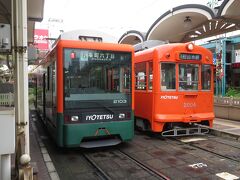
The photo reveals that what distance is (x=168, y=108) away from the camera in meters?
8.73

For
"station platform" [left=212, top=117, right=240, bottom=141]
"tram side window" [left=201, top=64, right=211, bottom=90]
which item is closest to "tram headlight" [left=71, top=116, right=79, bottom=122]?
"tram side window" [left=201, top=64, right=211, bottom=90]

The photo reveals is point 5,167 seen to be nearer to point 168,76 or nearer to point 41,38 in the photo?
point 168,76

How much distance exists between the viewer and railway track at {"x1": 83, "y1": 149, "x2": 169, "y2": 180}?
222 inches

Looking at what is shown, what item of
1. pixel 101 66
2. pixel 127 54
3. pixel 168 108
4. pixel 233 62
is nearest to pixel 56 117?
pixel 101 66

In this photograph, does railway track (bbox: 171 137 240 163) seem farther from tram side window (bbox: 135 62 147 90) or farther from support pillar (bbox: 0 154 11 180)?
support pillar (bbox: 0 154 11 180)

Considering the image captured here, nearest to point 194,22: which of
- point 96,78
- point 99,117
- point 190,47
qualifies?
point 190,47

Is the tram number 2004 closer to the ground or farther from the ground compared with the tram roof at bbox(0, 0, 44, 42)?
closer to the ground

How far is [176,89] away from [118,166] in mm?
Answer: 3499

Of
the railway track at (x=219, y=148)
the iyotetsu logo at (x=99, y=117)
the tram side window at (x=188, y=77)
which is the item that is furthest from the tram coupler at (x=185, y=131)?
the iyotetsu logo at (x=99, y=117)

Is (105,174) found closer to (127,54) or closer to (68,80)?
(68,80)

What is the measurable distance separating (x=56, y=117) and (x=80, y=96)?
30.5 inches

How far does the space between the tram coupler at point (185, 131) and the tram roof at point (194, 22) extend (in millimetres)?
5576

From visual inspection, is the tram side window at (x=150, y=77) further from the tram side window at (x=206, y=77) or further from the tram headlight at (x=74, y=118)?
the tram headlight at (x=74, y=118)

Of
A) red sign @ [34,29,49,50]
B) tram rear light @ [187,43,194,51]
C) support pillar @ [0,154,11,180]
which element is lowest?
support pillar @ [0,154,11,180]
